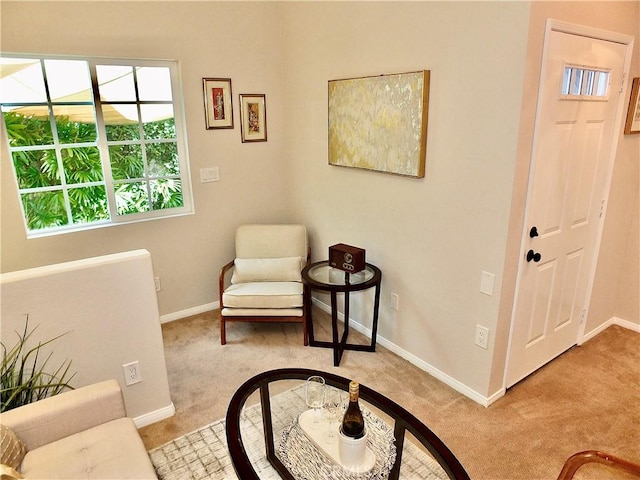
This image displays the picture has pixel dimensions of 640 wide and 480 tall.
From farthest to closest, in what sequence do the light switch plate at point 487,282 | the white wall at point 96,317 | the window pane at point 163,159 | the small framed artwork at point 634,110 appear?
the window pane at point 163,159 < the small framed artwork at point 634,110 < the light switch plate at point 487,282 < the white wall at point 96,317

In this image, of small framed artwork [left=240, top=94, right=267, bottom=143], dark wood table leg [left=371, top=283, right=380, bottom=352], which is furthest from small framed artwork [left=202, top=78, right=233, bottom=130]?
dark wood table leg [left=371, top=283, right=380, bottom=352]

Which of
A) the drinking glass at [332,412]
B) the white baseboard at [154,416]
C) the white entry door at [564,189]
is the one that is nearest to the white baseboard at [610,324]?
the white entry door at [564,189]

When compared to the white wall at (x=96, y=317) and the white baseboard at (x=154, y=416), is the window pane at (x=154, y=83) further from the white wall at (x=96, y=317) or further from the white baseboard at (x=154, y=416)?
the white baseboard at (x=154, y=416)

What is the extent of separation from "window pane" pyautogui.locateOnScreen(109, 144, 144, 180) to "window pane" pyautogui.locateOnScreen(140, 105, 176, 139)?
0.16 meters

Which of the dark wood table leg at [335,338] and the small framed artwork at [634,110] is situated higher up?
the small framed artwork at [634,110]

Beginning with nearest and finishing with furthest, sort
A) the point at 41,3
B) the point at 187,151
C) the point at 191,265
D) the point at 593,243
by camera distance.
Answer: the point at 41,3 < the point at 593,243 < the point at 187,151 < the point at 191,265

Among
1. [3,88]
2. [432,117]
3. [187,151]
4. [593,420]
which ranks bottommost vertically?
[593,420]

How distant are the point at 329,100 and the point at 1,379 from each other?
99.5 inches

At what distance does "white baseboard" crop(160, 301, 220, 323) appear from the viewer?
3492 mm

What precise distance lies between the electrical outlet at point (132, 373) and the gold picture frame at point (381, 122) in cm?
187

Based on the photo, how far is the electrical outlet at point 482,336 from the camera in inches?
93.0

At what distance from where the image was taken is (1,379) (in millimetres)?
1770

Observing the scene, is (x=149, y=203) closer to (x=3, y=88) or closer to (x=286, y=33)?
(x=3, y=88)

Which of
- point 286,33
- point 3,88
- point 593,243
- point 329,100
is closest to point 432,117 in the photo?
point 329,100
